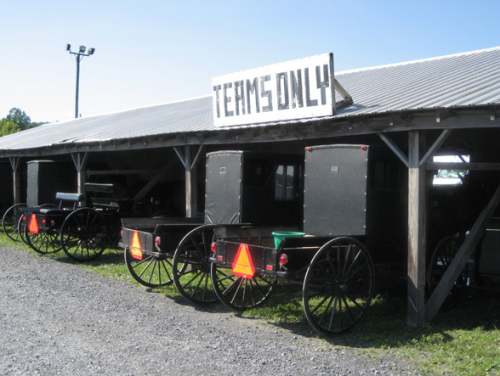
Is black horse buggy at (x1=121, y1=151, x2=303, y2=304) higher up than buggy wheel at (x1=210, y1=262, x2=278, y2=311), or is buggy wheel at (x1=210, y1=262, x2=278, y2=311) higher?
black horse buggy at (x1=121, y1=151, x2=303, y2=304)

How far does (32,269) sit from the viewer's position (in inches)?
432

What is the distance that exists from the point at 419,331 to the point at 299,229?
283 centimetres

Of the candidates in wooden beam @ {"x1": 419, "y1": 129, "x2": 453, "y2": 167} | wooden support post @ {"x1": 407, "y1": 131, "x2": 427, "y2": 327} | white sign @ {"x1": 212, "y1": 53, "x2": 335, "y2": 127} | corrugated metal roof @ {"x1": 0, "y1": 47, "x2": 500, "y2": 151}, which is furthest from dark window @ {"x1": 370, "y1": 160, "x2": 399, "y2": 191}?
white sign @ {"x1": 212, "y1": 53, "x2": 335, "y2": 127}

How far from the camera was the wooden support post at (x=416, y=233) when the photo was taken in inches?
271

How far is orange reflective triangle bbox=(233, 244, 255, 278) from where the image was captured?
6.61 m

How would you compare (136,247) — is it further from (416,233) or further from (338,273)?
(416,233)

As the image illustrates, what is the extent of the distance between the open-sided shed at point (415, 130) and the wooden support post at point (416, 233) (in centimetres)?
1

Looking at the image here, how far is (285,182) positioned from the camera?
888 cm

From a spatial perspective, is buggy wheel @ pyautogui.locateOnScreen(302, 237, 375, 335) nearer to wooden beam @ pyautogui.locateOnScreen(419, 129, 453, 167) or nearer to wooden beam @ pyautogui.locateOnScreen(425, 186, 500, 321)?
wooden beam @ pyautogui.locateOnScreen(425, 186, 500, 321)

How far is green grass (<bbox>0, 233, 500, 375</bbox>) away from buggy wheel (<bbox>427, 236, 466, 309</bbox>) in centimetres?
16

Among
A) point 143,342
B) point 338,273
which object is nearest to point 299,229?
point 338,273

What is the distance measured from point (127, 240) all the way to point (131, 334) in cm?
259

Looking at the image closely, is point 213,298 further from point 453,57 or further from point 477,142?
point 453,57

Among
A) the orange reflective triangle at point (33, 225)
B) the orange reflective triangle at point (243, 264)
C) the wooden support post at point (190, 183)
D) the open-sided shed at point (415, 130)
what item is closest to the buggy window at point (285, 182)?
the open-sided shed at point (415, 130)
